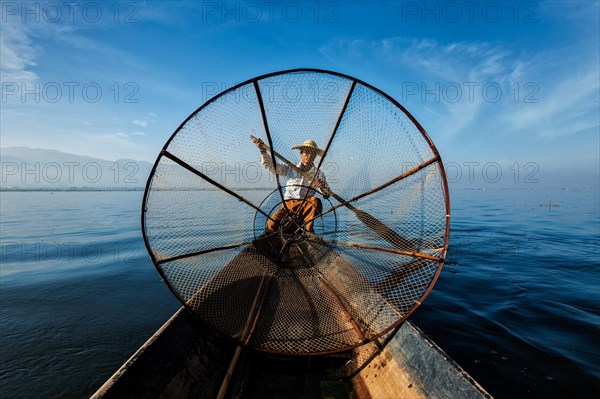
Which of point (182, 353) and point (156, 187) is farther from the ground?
point (156, 187)

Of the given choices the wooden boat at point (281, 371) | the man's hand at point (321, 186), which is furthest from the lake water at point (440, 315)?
the man's hand at point (321, 186)

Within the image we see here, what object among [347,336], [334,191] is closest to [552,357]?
[347,336]

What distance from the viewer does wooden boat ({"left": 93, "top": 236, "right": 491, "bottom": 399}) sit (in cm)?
216

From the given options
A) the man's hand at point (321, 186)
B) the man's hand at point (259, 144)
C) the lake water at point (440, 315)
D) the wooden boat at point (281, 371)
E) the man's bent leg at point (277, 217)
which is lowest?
the lake water at point (440, 315)

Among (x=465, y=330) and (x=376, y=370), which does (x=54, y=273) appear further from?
(x=465, y=330)

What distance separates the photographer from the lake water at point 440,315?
3.53 meters

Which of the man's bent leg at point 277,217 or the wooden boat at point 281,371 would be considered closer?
the wooden boat at point 281,371

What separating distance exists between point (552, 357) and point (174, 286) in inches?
196

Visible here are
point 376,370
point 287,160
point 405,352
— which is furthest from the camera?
point 287,160

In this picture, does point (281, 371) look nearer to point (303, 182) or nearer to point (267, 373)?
point (267, 373)

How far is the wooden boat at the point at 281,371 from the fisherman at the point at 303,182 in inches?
83.2

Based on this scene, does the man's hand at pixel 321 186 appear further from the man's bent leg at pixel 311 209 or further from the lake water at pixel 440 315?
the lake water at pixel 440 315

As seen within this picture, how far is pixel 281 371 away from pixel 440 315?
3418mm

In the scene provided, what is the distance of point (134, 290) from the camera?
6500 mm
